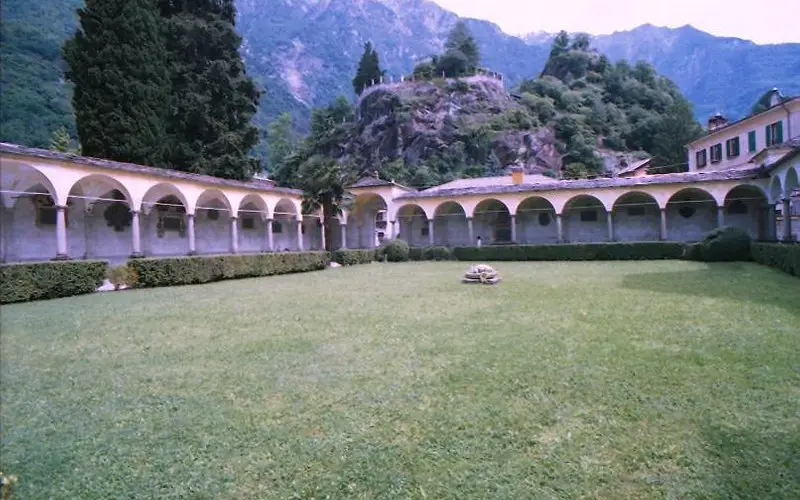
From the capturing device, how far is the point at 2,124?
43.7 metres

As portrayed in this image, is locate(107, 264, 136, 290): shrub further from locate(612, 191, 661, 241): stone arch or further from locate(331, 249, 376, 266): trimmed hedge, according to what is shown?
locate(612, 191, 661, 241): stone arch

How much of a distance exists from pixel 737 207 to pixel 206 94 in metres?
35.5

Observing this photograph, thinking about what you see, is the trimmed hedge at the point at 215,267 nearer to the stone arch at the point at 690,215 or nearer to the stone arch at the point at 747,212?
the stone arch at the point at 690,215

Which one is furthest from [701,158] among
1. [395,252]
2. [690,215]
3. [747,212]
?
[395,252]

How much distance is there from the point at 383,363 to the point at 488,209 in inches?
1218

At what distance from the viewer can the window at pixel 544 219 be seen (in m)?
33.8

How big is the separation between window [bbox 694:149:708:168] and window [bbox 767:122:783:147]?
8.61 m

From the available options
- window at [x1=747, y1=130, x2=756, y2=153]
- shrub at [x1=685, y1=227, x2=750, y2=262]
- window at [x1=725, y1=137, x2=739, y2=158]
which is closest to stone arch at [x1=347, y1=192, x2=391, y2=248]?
shrub at [x1=685, y1=227, x2=750, y2=262]

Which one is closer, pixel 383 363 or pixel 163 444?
pixel 163 444

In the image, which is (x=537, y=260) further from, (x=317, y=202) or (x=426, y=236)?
(x=317, y=202)

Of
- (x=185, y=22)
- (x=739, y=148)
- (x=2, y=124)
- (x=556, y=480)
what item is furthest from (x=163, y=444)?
(x=2, y=124)

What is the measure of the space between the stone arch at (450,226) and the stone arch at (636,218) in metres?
10.9

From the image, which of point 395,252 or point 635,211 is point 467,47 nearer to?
point 635,211

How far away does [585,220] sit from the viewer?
1286 inches
